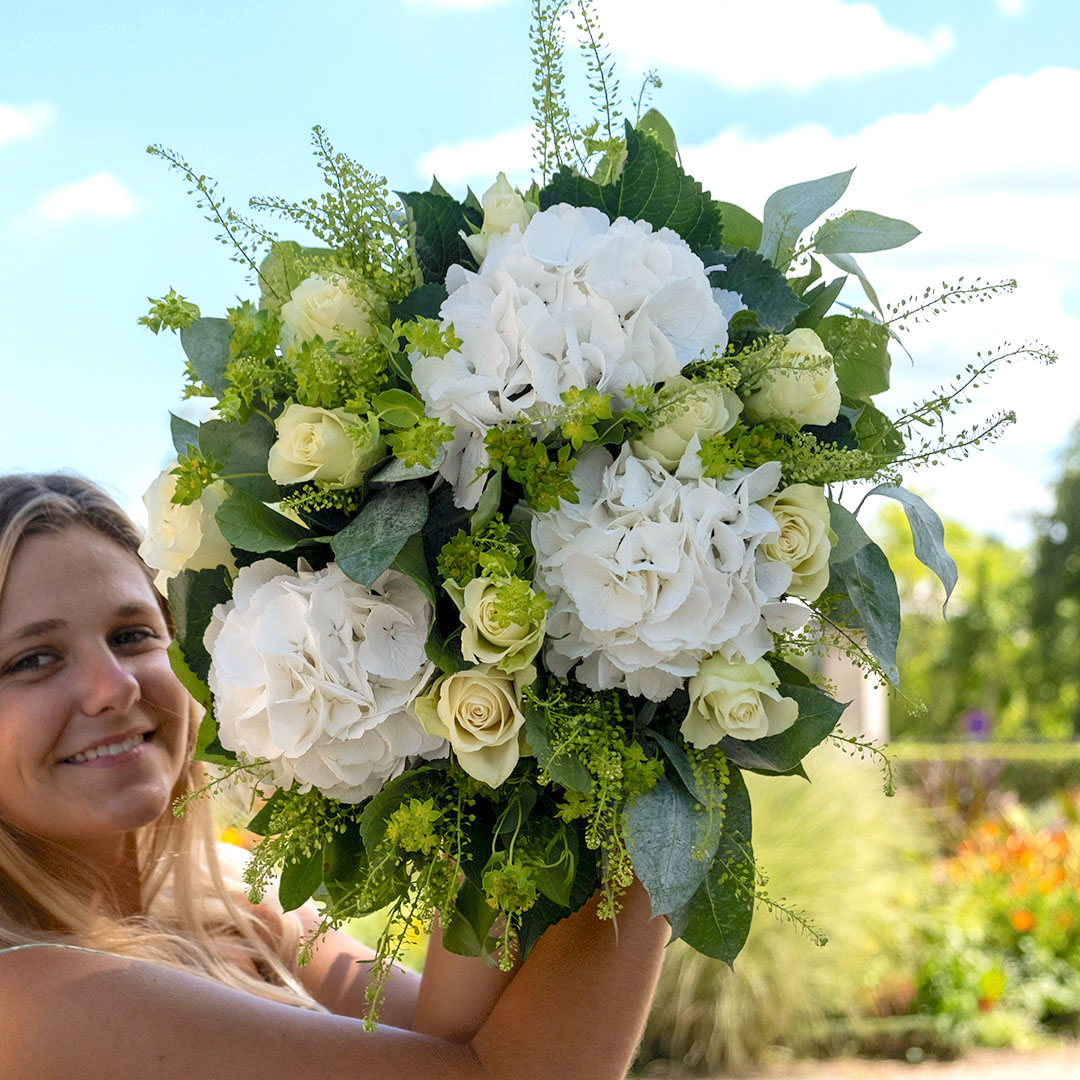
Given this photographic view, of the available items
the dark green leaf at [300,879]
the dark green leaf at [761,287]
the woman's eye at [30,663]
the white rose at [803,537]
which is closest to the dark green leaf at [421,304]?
the dark green leaf at [761,287]

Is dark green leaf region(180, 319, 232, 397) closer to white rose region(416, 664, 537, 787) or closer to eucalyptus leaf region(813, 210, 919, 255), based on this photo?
white rose region(416, 664, 537, 787)

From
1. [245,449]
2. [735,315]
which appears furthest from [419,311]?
[735,315]

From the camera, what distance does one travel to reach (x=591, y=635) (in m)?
1.43

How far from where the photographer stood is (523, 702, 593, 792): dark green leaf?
1.39 m

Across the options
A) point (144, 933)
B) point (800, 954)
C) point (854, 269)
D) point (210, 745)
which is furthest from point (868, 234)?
point (800, 954)

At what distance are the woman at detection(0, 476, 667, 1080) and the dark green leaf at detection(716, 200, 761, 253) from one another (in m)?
0.94

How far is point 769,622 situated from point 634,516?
0.22 metres

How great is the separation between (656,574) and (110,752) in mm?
1140

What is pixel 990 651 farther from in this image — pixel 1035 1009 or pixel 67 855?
pixel 67 855

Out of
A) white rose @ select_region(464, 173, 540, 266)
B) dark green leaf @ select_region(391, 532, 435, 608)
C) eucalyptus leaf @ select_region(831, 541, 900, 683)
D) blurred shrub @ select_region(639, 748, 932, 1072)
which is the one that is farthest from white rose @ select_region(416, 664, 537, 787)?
blurred shrub @ select_region(639, 748, 932, 1072)

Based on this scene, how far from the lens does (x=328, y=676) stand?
4.71ft

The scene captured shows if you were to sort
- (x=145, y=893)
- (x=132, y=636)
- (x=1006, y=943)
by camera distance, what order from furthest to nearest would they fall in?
(x=1006, y=943), (x=145, y=893), (x=132, y=636)

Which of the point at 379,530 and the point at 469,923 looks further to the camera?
the point at 469,923

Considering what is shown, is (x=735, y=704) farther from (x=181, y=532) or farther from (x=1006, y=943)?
(x=1006, y=943)
